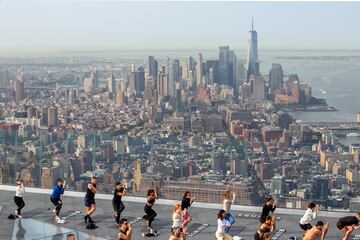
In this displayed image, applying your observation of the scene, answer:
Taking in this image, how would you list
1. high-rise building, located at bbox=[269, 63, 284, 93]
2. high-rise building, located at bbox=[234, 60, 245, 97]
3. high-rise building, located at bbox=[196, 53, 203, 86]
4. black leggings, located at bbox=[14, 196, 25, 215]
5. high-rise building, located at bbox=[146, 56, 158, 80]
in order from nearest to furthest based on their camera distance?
black leggings, located at bbox=[14, 196, 25, 215] → high-rise building, located at bbox=[234, 60, 245, 97] → high-rise building, located at bbox=[269, 63, 284, 93] → high-rise building, located at bbox=[196, 53, 203, 86] → high-rise building, located at bbox=[146, 56, 158, 80]

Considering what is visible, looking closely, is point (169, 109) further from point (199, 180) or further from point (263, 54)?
point (199, 180)

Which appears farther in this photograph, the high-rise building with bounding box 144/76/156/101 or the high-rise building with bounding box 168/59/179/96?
the high-rise building with bounding box 168/59/179/96

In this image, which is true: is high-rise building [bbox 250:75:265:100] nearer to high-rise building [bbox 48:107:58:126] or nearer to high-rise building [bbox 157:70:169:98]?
high-rise building [bbox 157:70:169:98]

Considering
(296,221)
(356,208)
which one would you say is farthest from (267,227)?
(356,208)

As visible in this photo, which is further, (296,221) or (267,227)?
(296,221)

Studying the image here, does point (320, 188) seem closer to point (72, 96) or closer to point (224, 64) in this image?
point (224, 64)

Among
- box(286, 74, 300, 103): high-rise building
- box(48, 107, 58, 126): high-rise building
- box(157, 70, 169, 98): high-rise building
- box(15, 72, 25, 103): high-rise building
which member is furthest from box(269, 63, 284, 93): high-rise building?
box(15, 72, 25, 103): high-rise building
